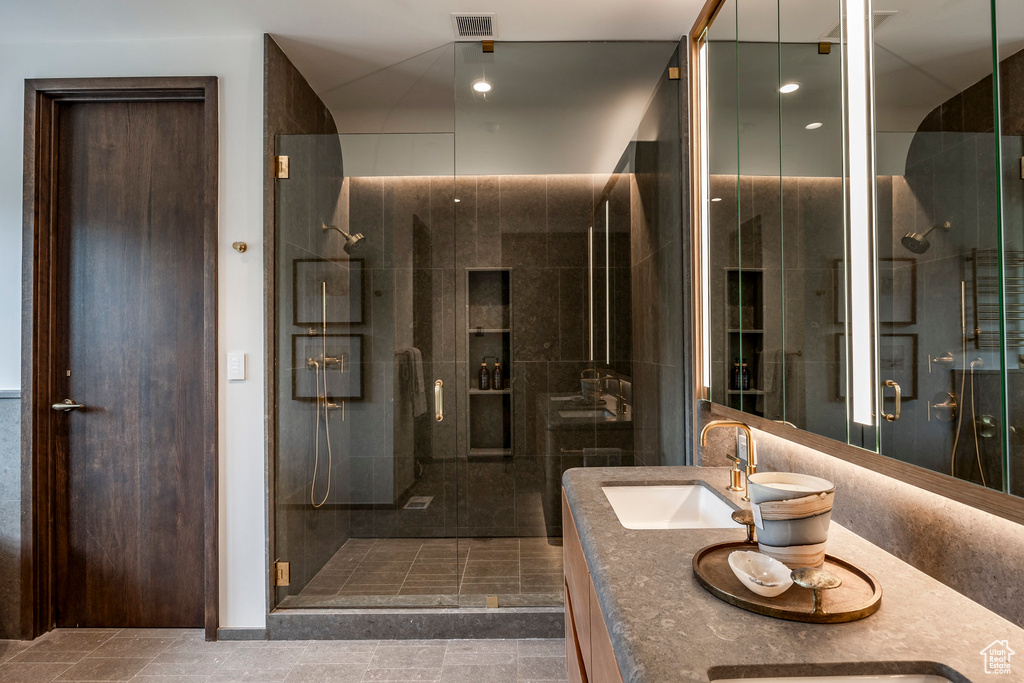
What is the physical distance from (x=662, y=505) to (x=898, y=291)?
36.0 inches

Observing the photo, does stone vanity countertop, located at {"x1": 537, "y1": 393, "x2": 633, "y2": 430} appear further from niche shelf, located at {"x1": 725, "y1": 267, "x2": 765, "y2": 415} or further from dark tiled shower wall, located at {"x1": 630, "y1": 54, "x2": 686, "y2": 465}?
niche shelf, located at {"x1": 725, "y1": 267, "x2": 765, "y2": 415}

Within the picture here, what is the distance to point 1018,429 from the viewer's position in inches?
30.5

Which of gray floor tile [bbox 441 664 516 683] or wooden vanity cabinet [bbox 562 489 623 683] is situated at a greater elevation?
wooden vanity cabinet [bbox 562 489 623 683]

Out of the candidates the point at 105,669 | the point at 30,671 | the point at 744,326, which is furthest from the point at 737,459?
the point at 30,671

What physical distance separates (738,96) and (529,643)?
7.56 feet

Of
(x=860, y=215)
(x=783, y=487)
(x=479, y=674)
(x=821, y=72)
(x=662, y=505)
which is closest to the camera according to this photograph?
(x=783, y=487)

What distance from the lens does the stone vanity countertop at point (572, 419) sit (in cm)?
234

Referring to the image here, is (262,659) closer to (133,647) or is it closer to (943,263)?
(133,647)

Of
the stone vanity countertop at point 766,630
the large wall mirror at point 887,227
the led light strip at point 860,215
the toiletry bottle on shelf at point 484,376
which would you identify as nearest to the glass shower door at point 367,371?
the toiletry bottle on shelf at point 484,376

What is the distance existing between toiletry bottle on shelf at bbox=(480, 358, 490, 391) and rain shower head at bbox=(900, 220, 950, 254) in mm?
1642

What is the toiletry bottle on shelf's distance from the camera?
236 cm

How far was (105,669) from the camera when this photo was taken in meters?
2.08

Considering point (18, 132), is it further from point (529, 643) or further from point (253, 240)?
point (529, 643)

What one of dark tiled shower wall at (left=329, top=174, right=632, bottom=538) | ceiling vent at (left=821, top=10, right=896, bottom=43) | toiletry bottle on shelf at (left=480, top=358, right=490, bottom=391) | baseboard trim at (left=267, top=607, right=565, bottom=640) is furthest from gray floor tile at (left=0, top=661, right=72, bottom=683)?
ceiling vent at (left=821, top=10, right=896, bottom=43)
